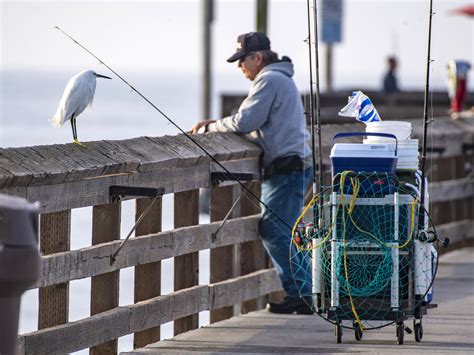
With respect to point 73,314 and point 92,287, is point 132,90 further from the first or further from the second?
point 73,314

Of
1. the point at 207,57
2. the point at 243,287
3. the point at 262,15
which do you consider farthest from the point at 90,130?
the point at 243,287

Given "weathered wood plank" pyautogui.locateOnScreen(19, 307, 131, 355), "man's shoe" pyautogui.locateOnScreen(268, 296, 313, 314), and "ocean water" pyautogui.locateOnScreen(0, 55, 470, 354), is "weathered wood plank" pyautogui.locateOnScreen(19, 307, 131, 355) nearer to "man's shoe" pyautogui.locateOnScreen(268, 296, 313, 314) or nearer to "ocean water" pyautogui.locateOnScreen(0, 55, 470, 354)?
"ocean water" pyautogui.locateOnScreen(0, 55, 470, 354)

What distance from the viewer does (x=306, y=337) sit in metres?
7.16

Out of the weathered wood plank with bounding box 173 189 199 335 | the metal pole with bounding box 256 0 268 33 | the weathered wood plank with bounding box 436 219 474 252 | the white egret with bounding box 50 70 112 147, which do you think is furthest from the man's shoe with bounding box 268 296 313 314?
the metal pole with bounding box 256 0 268 33

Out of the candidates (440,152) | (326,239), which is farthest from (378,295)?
(440,152)

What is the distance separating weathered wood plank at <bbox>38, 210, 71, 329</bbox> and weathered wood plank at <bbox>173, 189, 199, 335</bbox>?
1224mm

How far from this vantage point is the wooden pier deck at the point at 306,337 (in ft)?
22.1

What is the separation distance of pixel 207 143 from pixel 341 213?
133 cm

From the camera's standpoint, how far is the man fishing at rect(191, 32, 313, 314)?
793cm

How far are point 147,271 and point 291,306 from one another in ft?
3.85

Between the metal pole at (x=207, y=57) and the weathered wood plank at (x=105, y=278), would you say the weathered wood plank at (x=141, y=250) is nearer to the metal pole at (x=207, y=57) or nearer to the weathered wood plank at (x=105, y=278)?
the weathered wood plank at (x=105, y=278)

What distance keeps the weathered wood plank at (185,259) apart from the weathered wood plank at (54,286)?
1.22m

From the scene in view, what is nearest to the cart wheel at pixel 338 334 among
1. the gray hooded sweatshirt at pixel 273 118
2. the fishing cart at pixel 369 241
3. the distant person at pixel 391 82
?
the fishing cart at pixel 369 241

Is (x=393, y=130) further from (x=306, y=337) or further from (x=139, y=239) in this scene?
(x=139, y=239)
